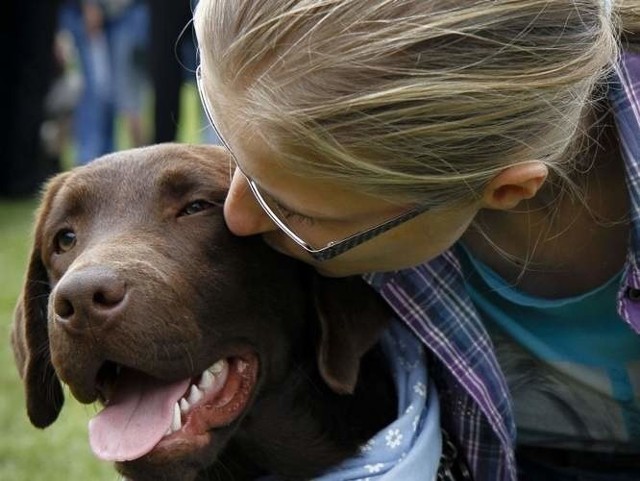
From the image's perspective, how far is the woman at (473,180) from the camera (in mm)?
2283

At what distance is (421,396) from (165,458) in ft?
2.26

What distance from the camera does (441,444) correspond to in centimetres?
299

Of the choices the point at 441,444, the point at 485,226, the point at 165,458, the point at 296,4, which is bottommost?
the point at 441,444

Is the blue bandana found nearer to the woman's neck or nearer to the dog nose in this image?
the woman's neck

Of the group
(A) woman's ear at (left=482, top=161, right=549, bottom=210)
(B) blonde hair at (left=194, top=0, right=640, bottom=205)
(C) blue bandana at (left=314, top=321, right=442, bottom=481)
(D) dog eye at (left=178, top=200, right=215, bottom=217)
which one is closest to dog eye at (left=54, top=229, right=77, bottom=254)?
(D) dog eye at (left=178, top=200, right=215, bottom=217)

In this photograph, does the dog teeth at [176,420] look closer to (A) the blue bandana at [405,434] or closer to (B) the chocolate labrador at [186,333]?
(B) the chocolate labrador at [186,333]

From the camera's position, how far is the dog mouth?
8.23ft

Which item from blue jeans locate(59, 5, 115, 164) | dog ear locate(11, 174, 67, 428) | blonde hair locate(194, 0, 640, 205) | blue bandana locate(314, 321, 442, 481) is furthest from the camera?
blue jeans locate(59, 5, 115, 164)

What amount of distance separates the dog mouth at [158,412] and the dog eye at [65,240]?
0.33 meters

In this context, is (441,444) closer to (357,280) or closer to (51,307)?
(357,280)

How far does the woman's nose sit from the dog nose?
0.34 metres

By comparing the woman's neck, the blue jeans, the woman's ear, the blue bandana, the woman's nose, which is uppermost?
the woman's ear

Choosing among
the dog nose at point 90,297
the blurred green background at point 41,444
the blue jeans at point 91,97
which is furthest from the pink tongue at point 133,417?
the blue jeans at point 91,97

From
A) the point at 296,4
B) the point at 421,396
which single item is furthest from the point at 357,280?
the point at 296,4
